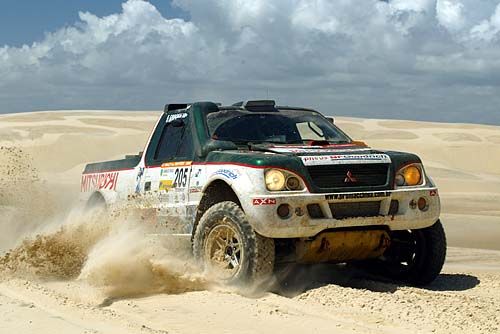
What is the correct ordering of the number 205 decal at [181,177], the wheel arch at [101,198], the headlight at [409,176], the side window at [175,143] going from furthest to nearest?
the wheel arch at [101,198], the side window at [175,143], the number 205 decal at [181,177], the headlight at [409,176]

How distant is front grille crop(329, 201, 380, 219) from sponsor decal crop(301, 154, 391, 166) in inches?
14.4

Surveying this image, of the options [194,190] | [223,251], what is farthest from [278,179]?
[194,190]

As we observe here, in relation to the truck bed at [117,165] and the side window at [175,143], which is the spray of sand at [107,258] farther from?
the side window at [175,143]

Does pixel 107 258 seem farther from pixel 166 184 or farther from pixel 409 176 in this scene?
pixel 409 176

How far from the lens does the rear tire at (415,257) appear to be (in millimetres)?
7691

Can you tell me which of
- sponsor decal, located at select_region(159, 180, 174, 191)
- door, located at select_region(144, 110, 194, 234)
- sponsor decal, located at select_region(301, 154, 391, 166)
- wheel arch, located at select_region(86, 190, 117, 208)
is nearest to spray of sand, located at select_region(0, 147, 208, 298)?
wheel arch, located at select_region(86, 190, 117, 208)

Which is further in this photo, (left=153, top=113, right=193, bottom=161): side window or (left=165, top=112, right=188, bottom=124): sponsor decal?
(left=165, top=112, right=188, bottom=124): sponsor decal

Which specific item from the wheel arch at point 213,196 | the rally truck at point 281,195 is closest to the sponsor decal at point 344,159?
the rally truck at point 281,195

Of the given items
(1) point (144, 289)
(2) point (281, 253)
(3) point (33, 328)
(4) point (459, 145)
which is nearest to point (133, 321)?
(3) point (33, 328)

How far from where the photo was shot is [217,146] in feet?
25.3

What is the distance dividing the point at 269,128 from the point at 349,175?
1.36 m

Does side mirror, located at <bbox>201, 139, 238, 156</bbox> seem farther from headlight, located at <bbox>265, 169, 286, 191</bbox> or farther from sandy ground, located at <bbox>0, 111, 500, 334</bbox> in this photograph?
sandy ground, located at <bbox>0, 111, 500, 334</bbox>

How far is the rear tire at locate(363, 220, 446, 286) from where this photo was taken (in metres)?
7.69

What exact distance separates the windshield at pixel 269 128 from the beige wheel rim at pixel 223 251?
1.07 m
